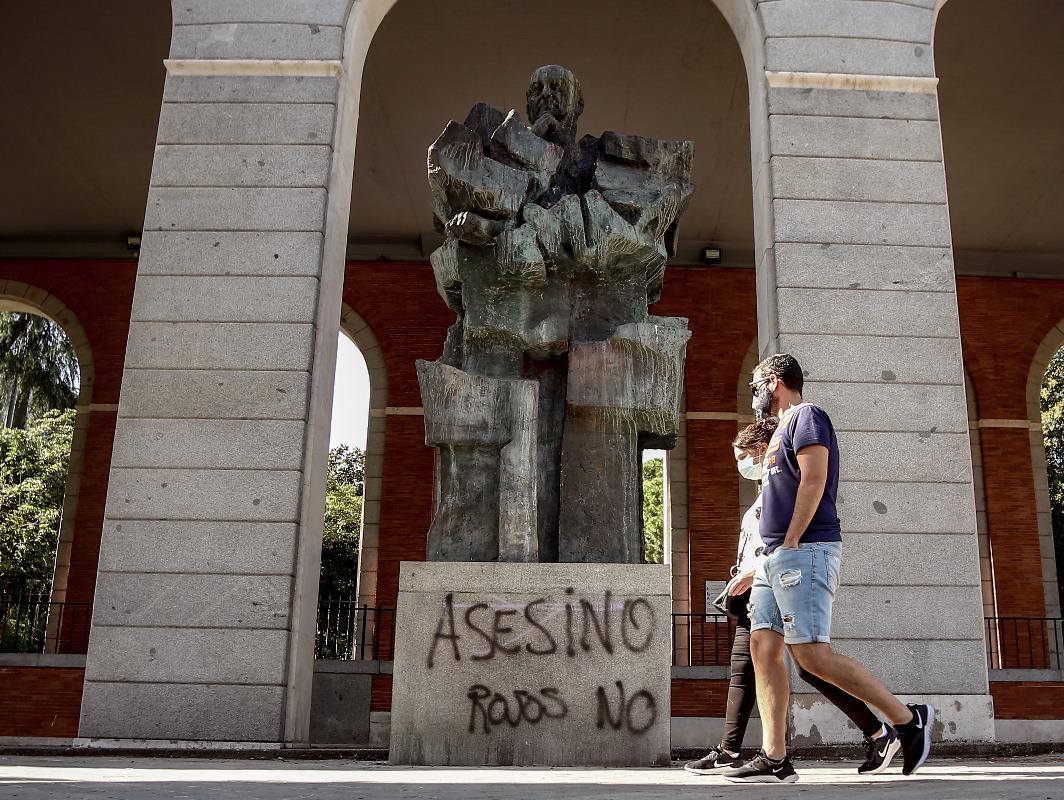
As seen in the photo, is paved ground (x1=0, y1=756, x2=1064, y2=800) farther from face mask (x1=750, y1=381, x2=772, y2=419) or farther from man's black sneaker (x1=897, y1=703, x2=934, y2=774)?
face mask (x1=750, y1=381, x2=772, y2=419)

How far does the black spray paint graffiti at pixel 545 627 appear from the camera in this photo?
4926mm

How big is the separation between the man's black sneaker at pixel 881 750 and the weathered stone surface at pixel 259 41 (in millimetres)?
6909

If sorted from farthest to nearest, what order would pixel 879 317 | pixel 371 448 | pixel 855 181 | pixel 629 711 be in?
pixel 371 448, pixel 855 181, pixel 879 317, pixel 629 711

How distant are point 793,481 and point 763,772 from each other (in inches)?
44.0

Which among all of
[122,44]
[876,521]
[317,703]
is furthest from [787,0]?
[317,703]

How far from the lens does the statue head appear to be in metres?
6.17

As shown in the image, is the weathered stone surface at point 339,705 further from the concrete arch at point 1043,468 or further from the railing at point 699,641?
the concrete arch at point 1043,468

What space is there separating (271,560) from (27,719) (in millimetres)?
7868

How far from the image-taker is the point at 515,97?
1349cm

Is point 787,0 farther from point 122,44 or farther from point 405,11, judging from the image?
point 122,44

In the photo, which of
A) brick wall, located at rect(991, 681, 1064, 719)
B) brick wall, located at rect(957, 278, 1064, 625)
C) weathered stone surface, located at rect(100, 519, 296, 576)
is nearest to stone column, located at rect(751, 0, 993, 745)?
weathered stone surface, located at rect(100, 519, 296, 576)

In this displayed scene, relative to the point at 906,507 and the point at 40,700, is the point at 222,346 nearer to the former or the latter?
the point at 906,507

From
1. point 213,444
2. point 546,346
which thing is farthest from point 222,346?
point 546,346

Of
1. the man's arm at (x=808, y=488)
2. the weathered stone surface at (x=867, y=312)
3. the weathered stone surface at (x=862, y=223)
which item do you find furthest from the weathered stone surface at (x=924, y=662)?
the man's arm at (x=808, y=488)
